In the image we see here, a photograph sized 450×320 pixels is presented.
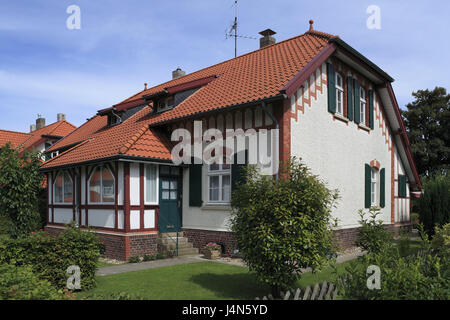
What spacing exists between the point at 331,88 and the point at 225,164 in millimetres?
4560

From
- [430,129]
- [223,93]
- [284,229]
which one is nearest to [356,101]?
[223,93]

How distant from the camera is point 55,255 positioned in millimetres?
8039

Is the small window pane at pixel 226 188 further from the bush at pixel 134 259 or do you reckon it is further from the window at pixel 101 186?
the window at pixel 101 186

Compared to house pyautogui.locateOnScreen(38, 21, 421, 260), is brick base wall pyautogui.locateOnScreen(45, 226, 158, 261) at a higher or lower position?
lower

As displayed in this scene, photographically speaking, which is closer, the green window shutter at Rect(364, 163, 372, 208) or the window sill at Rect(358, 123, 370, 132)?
the window sill at Rect(358, 123, 370, 132)

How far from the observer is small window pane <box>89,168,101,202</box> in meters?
13.8

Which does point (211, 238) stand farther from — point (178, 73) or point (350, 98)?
point (178, 73)

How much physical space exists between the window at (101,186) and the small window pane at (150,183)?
1189 millimetres

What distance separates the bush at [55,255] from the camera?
307 inches

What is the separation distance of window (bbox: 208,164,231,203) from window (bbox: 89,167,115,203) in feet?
11.0

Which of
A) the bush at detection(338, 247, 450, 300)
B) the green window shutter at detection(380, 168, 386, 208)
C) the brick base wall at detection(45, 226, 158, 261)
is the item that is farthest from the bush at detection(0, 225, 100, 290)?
the green window shutter at detection(380, 168, 386, 208)

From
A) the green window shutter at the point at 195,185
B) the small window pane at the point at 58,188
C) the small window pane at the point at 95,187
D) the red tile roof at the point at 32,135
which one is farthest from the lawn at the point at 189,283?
the red tile roof at the point at 32,135

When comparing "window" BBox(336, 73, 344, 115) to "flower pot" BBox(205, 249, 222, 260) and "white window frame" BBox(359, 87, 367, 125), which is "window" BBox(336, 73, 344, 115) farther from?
"flower pot" BBox(205, 249, 222, 260)
